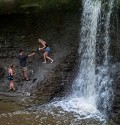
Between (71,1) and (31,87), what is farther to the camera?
(71,1)

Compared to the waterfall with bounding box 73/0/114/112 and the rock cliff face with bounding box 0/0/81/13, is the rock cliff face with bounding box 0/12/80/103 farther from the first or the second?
the waterfall with bounding box 73/0/114/112

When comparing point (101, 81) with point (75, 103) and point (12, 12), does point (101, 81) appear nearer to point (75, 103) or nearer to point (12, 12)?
A: point (75, 103)

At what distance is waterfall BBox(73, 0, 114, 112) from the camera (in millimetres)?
16422

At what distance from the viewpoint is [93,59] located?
17.5 metres

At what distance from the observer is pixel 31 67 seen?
60.4 feet

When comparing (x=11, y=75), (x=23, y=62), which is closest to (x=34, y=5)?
(x=23, y=62)

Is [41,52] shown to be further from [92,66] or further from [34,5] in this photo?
[92,66]

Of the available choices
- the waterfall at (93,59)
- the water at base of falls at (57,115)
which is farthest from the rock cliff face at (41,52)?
the water at base of falls at (57,115)

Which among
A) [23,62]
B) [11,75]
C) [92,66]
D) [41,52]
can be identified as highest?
[41,52]

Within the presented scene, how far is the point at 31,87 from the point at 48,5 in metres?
4.44

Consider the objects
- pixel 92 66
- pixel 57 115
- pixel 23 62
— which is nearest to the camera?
pixel 57 115

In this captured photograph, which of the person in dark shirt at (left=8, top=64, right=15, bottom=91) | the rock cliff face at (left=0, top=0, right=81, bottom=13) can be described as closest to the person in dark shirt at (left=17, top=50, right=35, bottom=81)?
the person in dark shirt at (left=8, top=64, right=15, bottom=91)

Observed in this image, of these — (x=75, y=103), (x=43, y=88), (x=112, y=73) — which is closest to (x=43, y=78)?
(x=43, y=88)

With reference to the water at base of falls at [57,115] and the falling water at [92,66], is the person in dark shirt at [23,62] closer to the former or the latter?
the water at base of falls at [57,115]
